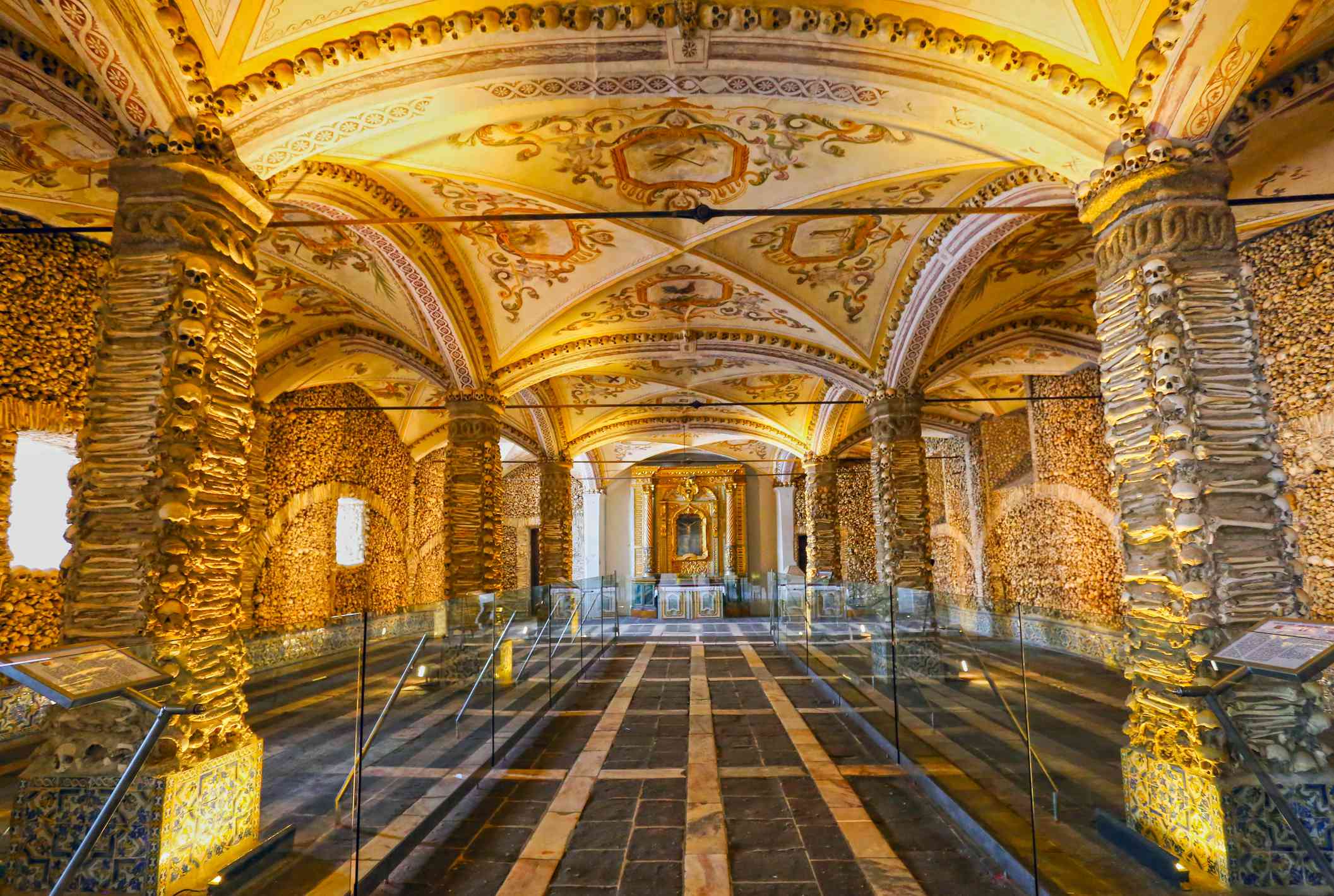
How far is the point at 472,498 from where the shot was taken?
349 inches

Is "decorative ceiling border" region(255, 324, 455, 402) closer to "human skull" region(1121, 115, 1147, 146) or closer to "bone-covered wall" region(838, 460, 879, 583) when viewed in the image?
"human skull" region(1121, 115, 1147, 146)

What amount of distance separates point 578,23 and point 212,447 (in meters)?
3.21

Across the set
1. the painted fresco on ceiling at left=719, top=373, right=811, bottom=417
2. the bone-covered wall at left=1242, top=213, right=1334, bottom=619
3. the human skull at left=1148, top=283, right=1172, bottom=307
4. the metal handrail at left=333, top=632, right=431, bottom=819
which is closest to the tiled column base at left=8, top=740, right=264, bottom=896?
the metal handrail at left=333, top=632, right=431, bottom=819

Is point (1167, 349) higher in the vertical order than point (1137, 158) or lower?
lower

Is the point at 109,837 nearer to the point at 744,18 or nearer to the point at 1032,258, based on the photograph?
the point at 744,18

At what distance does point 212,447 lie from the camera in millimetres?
3512

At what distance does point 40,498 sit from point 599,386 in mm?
9363

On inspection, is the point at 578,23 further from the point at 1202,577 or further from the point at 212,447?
the point at 1202,577

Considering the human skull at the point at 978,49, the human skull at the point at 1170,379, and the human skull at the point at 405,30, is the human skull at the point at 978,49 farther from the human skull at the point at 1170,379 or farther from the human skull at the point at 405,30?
the human skull at the point at 405,30

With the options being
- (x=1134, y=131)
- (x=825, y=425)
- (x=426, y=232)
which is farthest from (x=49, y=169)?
(x=825, y=425)

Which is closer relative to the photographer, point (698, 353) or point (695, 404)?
point (698, 353)

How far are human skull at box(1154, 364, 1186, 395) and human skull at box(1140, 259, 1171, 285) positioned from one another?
476 mm

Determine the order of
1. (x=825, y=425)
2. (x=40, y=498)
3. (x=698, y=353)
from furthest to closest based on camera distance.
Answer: (x=825, y=425)
(x=698, y=353)
(x=40, y=498)

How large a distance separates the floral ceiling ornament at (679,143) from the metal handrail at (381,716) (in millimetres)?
4151
